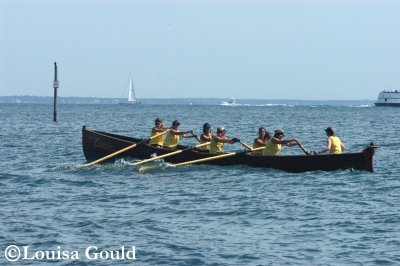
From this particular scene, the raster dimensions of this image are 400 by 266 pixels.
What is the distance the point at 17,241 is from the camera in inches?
623

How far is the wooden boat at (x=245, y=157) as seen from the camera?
24.6m

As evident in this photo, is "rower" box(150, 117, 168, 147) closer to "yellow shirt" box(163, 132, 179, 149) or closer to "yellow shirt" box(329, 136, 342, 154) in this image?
"yellow shirt" box(163, 132, 179, 149)

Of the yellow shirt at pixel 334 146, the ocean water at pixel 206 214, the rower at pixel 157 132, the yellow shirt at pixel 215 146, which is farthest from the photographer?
the rower at pixel 157 132

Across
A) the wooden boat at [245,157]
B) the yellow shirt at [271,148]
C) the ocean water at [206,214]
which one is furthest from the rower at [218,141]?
the yellow shirt at [271,148]

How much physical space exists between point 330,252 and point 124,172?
507 inches

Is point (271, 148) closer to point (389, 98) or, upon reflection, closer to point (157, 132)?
point (157, 132)

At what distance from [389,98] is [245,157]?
461ft

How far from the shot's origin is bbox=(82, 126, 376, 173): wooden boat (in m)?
24.6

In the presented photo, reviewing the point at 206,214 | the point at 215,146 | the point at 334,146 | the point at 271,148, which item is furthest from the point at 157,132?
the point at 206,214


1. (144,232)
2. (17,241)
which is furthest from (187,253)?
(17,241)

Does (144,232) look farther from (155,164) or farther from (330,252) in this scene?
(155,164)

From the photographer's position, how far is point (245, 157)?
2631 centimetres
